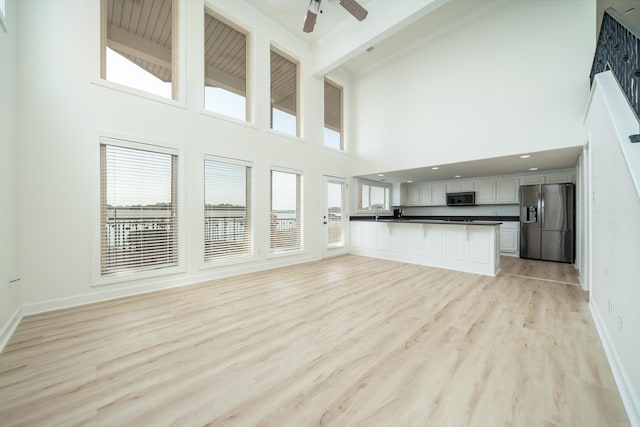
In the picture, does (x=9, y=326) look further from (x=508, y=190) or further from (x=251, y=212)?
(x=508, y=190)

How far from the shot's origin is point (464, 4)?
440 cm

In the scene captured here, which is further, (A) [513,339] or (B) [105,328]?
(B) [105,328]

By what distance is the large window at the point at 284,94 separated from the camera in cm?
515

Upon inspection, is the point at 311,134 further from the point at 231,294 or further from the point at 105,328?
the point at 105,328

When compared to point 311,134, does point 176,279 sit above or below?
below

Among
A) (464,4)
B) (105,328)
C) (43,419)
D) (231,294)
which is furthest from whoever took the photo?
(464,4)

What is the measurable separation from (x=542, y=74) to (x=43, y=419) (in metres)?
6.44

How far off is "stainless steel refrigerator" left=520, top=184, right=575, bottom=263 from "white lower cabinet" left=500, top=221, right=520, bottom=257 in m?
0.21

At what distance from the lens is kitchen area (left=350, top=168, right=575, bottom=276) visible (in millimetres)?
4574

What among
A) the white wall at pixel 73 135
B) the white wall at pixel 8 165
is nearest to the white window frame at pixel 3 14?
the white wall at pixel 8 165

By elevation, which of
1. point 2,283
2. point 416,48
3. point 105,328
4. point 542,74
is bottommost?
point 105,328

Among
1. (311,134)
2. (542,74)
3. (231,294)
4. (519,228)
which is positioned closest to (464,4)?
(542,74)

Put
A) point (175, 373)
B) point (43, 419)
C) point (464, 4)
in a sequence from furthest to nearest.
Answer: point (464, 4), point (175, 373), point (43, 419)

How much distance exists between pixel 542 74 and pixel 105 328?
6.58m
